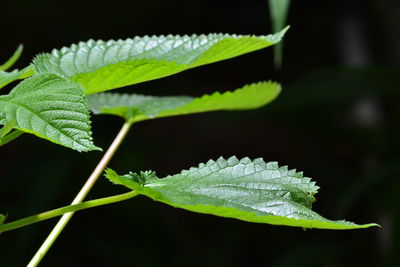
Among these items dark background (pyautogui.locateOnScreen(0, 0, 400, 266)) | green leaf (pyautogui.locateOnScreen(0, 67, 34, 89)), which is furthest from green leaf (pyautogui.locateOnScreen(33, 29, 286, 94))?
dark background (pyautogui.locateOnScreen(0, 0, 400, 266))

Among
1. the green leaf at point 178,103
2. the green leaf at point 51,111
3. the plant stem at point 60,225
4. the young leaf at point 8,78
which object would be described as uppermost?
the green leaf at point 178,103

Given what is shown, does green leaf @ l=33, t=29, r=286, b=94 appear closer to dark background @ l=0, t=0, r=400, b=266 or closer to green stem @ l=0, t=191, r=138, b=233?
green stem @ l=0, t=191, r=138, b=233

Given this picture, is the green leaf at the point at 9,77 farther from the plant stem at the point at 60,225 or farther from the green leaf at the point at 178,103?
the green leaf at the point at 178,103

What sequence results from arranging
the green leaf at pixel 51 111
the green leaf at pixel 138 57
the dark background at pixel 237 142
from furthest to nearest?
the dark background at pixel 237 142 → the green leaf at pixel 138 57 → the green leaf at pixel 51 111

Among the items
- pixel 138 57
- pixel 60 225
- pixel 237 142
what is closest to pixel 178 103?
pixel 138 57

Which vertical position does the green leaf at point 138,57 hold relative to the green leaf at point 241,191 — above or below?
above

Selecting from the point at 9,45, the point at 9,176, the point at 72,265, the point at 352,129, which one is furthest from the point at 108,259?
the point at 9,45

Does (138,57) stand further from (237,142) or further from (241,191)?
(237,142)

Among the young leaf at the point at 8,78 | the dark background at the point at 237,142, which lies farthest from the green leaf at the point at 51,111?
the dark background at the point at 237,142
